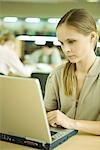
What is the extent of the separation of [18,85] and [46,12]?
5317mm

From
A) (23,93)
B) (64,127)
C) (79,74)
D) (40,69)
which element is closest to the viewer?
(23,93)

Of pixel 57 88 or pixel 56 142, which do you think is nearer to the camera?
pixel 56 142

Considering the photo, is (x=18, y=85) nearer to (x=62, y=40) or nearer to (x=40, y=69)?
(x=62, y=40)

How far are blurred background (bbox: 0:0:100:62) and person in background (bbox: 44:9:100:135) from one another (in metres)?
4.29

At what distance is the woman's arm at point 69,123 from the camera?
1.33m

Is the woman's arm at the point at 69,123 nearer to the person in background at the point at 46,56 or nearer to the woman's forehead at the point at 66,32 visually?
the woman's forehead at the point at 66,32

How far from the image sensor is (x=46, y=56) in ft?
18.7

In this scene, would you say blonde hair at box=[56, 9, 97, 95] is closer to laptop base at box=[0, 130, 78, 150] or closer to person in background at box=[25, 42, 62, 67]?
laptop base at box=[0, 130, 78, 150]

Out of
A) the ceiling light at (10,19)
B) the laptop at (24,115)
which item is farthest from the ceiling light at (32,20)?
the laptop at (24,115)

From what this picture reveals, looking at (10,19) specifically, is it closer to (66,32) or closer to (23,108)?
(66,32)

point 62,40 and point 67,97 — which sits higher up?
point 62,40

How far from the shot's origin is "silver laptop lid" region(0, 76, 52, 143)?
3.54ft

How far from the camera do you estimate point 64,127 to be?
1337mm

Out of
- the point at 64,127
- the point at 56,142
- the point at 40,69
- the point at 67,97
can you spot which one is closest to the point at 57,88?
the point at 67,97
